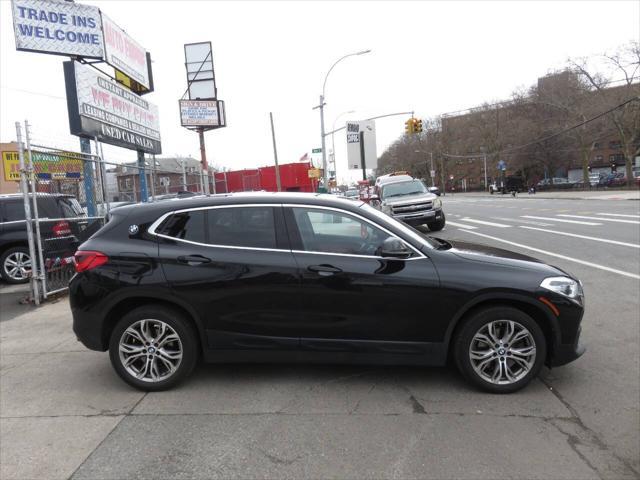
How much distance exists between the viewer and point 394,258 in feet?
13.0

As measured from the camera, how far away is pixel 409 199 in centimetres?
1655

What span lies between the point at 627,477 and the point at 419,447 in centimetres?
119

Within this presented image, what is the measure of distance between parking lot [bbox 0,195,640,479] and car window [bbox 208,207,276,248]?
124 centimetres

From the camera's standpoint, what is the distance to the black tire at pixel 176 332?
4047 millimetres

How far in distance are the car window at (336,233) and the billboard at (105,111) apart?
7.79 m

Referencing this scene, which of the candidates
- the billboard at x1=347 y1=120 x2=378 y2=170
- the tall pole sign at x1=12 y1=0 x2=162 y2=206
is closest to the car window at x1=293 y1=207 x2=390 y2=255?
the tall pole sign at x1=12 y1=0 x2=162 y2=206

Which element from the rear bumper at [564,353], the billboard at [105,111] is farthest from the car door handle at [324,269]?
the billboard at [105,111]

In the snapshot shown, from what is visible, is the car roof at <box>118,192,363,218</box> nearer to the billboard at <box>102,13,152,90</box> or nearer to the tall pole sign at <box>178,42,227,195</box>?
the billboard at <box>102,13,152,90</box>

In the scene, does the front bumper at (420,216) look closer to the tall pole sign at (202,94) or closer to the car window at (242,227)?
the car window at (242,227)

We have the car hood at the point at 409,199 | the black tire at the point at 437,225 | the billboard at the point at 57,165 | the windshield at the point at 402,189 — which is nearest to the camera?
the billboard at the point at 57,165

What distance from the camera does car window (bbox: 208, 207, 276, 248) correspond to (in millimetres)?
4117

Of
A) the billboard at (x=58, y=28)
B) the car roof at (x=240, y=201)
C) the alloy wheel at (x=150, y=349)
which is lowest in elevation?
the alloy wheel at (x=150, y=349)

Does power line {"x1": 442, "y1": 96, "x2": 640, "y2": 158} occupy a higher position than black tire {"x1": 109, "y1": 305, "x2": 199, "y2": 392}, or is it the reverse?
power line {"x1": 442, "y1": 96, "x2": 640, "y2": 158}

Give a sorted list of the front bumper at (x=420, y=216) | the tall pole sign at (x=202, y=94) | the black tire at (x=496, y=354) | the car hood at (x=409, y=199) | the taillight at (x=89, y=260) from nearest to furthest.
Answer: the black tire at (x=496, y=354) → the taillight at (x=89, y=260) → the front bumper at (x=420, y=216) → the car hood at (x=409, y=199) → the tall pole sign at (x=202, y=94)
